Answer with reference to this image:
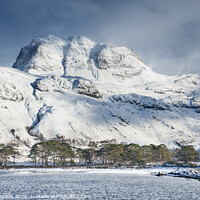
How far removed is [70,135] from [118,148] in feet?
255

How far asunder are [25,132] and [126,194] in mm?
156155

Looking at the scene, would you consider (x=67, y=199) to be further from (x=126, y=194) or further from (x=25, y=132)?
(x=25, y=132)

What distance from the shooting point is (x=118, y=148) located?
122 metres

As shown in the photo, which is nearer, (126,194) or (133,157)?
(126,194)

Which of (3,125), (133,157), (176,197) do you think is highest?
(3,125)

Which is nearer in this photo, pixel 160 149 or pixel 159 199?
pixel 159 199

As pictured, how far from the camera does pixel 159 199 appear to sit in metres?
37.6

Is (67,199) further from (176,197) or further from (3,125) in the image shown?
(3,125)

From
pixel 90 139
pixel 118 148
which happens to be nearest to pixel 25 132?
pixel 90 139

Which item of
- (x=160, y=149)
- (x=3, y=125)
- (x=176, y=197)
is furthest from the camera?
(x=3, y=125)

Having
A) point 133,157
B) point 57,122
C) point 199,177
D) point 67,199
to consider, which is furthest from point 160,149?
point 67,199

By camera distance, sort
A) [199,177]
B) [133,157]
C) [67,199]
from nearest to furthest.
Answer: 1. [67,199]
2. [199,177]
3. [133,157]

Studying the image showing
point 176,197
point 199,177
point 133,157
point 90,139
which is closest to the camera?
point 176,197

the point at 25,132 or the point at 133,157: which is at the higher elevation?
the point at 25,132
